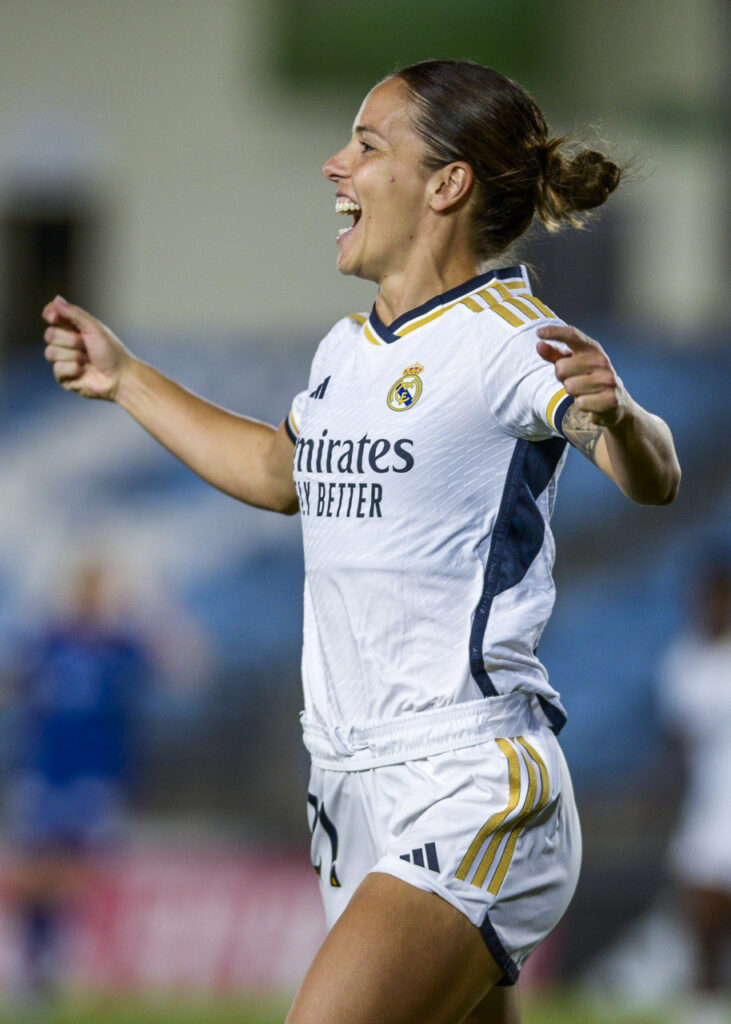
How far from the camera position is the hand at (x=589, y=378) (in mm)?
2365

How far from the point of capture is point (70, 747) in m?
7.53

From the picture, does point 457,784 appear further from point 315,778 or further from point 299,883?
point 299,883

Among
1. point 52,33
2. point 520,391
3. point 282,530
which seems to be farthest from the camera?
point 52,33

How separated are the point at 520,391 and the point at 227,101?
9809mm

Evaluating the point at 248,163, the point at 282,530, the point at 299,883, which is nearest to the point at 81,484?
the point at 282,530

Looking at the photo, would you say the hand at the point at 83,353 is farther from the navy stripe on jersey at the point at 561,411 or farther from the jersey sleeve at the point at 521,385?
the navy stripe on jersey at the point at 561,411

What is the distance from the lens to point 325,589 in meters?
2.93

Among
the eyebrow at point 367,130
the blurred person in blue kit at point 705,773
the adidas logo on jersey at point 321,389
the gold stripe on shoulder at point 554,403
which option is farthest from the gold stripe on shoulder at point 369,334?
the blurred person in blue kit at point 705,773

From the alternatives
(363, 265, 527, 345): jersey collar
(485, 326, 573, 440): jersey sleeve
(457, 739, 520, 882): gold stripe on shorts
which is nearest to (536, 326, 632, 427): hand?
(485, 326, 573, 440): jersey sleeve

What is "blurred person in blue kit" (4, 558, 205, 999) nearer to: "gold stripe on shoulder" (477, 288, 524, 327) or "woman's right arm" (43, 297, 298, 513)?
"woman's right arm" (43, 297, 298, 513)

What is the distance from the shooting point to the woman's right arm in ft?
11.2

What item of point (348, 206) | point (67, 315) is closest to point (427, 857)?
point (348, 206)

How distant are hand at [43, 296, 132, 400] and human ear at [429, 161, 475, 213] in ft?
2.78

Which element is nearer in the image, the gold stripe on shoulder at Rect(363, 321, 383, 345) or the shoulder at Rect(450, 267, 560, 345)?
the shoulder at Rect(450, 267, 560, 345)
